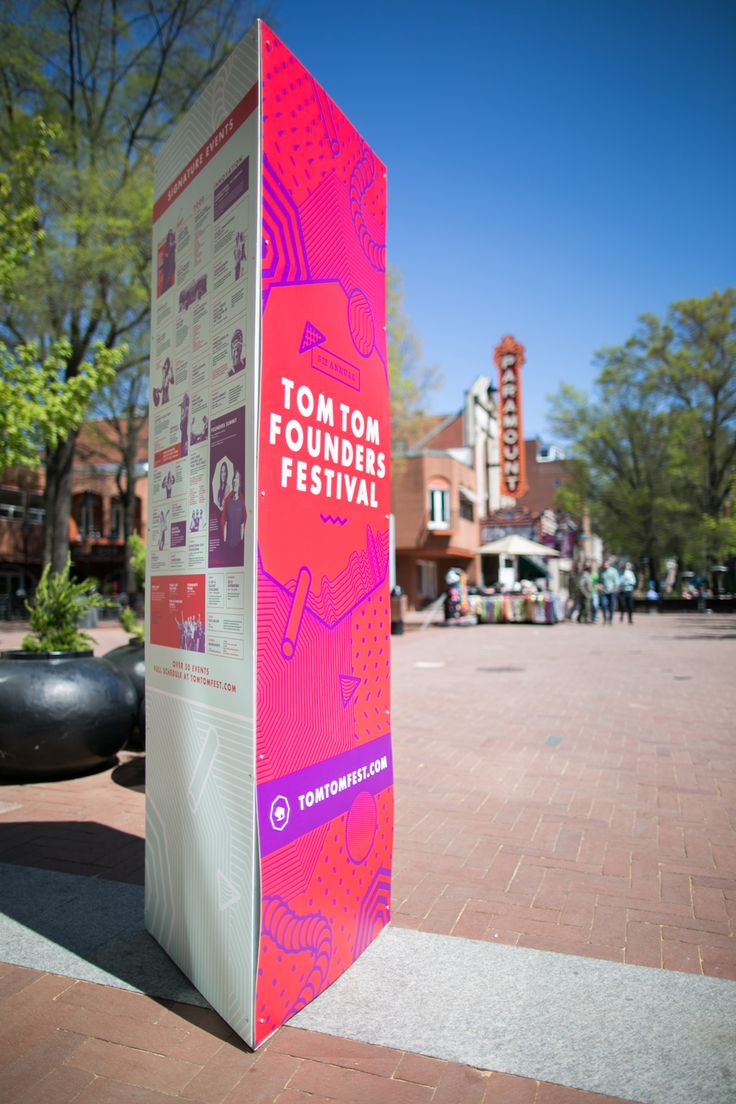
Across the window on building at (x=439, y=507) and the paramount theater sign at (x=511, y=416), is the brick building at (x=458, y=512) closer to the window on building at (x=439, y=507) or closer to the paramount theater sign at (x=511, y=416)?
the window on building at (x=439, y=507)

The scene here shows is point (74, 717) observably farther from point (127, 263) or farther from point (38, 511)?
point (38, 511)

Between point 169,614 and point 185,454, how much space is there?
2.12 feet

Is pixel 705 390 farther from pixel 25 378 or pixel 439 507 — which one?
pixel 25 378

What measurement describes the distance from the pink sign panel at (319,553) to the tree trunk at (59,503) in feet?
59.0

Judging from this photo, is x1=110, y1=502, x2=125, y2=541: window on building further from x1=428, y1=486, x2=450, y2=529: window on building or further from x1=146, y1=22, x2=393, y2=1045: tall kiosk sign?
x1=146, y1=22, x2=393, y2=1045: tall kiosk sign

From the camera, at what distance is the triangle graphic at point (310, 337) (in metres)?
2.66

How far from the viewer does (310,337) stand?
2701mm

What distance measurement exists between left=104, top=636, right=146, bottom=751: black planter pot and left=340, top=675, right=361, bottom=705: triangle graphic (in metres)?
3.71

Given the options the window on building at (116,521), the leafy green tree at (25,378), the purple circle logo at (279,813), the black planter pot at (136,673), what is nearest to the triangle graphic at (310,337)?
the purple circle logo at (279,813)

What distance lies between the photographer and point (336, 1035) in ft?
8.02

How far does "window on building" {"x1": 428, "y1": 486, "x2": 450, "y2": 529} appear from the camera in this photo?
37.7 metres

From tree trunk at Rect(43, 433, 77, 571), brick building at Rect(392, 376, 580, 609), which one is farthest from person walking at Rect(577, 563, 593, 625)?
tree trunk at Rect(43, 433, 77, 571)

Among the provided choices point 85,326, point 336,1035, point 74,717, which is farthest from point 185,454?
point 85,326

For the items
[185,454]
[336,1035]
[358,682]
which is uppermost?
[185,454]
